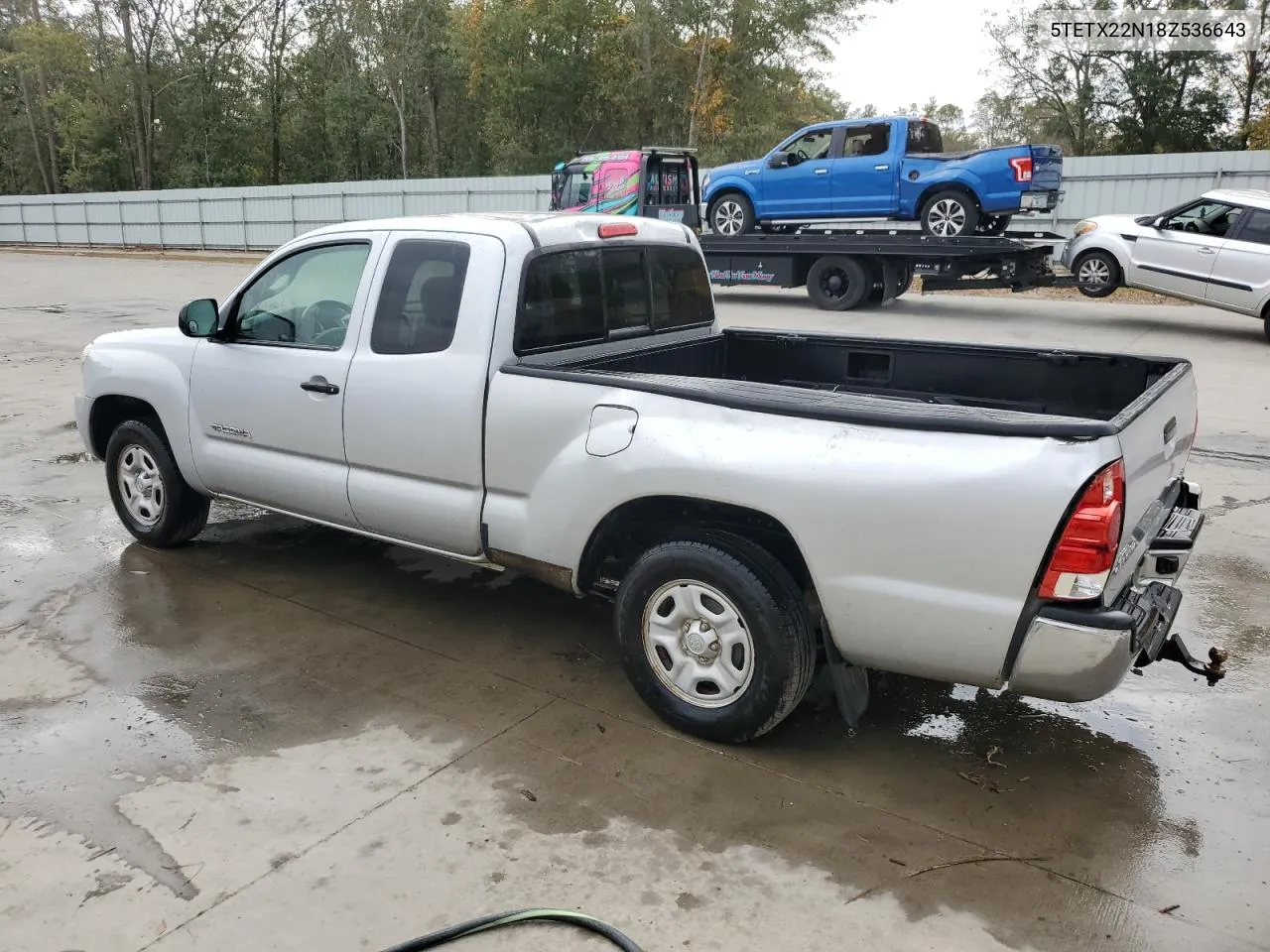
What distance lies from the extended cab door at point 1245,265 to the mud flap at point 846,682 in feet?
40.2

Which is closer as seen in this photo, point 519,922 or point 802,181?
point 519,922

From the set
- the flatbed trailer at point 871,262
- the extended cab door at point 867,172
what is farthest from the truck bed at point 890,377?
the extended cab door at point 867,172

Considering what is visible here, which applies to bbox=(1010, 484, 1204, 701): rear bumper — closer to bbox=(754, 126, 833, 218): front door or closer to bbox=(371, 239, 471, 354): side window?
bbox=(371, 239, 471, 354): side window

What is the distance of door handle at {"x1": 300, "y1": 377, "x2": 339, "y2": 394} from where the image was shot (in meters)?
4.52

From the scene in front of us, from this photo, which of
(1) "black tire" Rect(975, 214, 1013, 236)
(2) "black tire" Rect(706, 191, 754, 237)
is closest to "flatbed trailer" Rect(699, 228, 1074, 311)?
(1) "black tire" Rect(975, 214, 1013, 236)

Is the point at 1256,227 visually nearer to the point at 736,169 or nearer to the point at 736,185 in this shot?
the point at 736,185

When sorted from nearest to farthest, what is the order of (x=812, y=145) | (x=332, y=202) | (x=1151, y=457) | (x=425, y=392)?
Answer: (x=1151, y=457) → (x=425, y=392) → (x=812, y=145) → (x=332, y=202)

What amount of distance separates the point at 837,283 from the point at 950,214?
1940mm

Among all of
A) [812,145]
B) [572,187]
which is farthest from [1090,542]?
[572,187]

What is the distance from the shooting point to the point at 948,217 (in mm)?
15930

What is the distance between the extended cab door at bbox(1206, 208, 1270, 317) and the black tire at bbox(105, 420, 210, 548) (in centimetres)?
1298

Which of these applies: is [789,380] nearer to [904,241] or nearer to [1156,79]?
[904,241]

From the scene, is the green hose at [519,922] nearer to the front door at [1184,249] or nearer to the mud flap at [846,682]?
the mud flap at [846,682]

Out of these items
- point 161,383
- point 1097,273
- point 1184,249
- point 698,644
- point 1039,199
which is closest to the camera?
point 698,644
